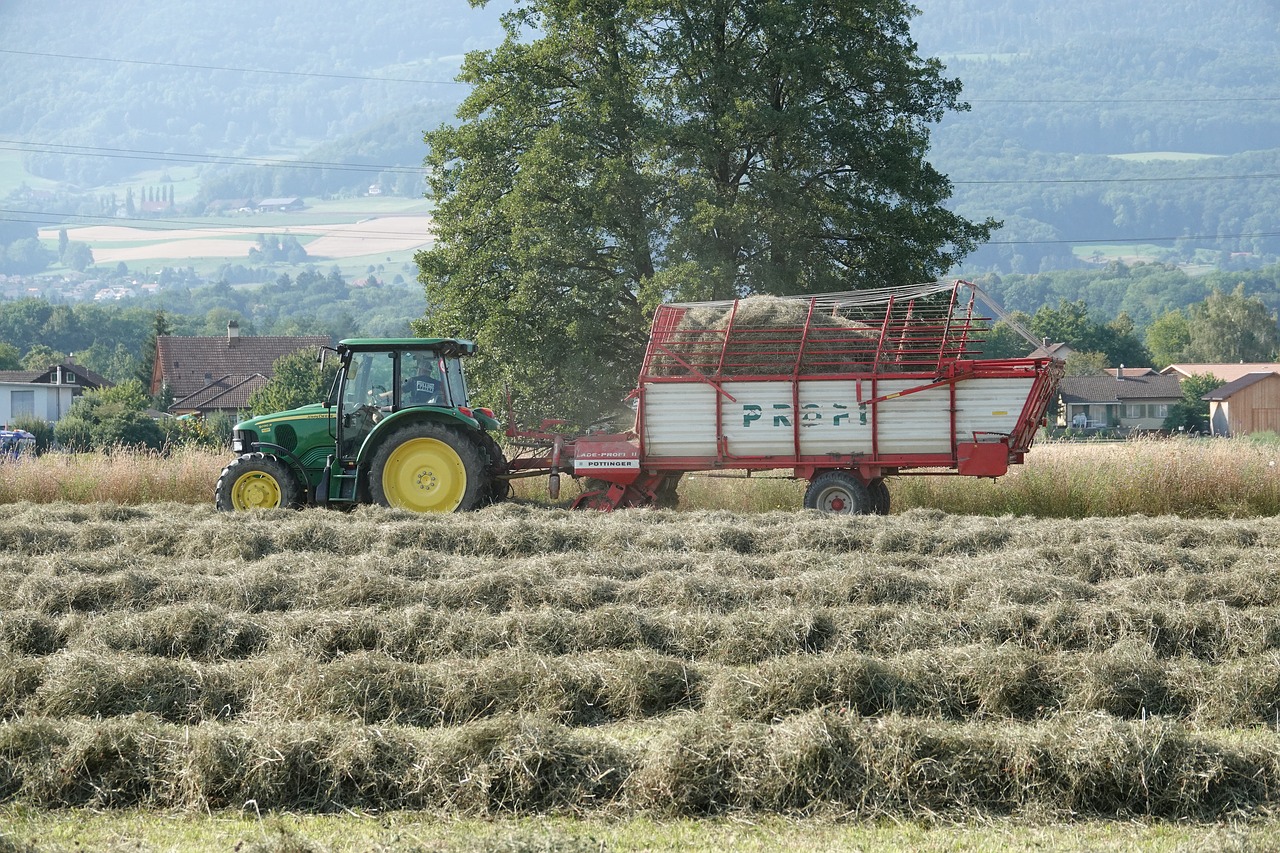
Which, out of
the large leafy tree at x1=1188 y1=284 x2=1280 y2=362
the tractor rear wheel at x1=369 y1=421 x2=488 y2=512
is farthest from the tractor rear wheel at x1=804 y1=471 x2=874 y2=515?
the large leafy tree at x1=1188 y1=284 x2=1280 y2=362

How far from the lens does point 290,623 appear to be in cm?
757

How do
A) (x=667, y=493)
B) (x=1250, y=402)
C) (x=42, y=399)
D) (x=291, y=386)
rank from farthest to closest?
(x=1250, y=402) < (x=42, y=399) < (x=291, y=386) < (x=667, y=493)

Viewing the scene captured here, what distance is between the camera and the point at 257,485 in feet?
43.0

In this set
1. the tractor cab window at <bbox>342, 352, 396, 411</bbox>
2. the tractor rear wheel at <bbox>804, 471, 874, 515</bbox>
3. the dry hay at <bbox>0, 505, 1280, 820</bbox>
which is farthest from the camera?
the tractor cab window at <bbox>342, 352, 396, 411</bbox>

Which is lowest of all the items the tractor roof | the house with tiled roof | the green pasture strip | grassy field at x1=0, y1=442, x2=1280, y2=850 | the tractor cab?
the green pasture strip

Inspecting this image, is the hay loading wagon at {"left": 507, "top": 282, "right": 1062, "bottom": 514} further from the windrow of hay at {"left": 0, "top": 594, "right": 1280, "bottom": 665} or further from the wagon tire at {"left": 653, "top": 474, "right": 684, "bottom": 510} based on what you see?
the windrow of hay at {"left": 0, "top": 594, "right": 1280, "bottom": 665}

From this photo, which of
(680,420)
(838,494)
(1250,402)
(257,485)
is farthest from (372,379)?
(1250,402)

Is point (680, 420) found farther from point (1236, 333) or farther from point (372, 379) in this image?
point (1236, 333)

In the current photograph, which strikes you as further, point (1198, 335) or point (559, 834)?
point (1198, 335)

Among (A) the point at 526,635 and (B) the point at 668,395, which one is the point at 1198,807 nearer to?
(A) the point at 526,635

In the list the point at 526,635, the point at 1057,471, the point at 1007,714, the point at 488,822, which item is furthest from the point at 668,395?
the point at 488,822

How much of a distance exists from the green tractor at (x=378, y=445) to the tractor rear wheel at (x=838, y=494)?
337cm

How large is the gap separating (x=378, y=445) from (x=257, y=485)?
1.34 m

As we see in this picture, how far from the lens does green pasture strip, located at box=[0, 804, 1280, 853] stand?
4.71 metres
